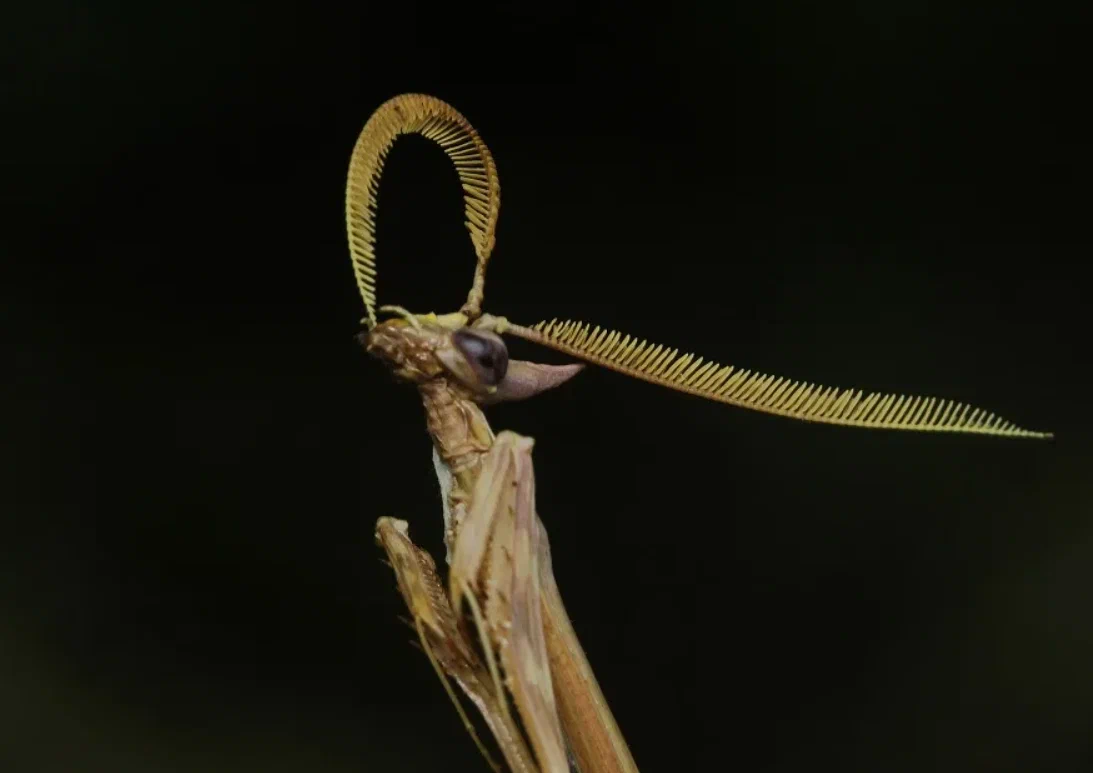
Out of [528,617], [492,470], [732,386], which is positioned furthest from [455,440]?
[732,386]

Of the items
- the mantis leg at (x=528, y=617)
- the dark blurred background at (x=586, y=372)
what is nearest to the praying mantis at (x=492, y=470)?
the mantis leg at (x=528, y=617)

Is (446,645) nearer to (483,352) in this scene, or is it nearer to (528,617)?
(528,617)

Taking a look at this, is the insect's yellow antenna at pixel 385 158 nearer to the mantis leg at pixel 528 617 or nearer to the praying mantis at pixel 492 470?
the praying mantis at pixel 492 470

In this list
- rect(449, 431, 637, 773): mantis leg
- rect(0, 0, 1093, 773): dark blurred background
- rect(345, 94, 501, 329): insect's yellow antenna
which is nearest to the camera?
rect(449, 431, 637, 773): mantis leg

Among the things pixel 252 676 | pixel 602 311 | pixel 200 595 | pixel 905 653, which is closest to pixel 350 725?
pixel 252 676

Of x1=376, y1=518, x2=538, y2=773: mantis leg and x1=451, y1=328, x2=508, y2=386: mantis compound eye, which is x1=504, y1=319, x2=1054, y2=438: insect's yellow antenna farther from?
x1=376, y1=518, x2=538, y2=773: mantis leg

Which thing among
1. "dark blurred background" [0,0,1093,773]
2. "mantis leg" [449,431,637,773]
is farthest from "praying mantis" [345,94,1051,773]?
"dark blurred background" [0,0,1093,773]

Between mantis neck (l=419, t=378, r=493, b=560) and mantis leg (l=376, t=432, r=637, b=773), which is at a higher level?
mantis neck (l=419, t=378, r=493, b=560)
